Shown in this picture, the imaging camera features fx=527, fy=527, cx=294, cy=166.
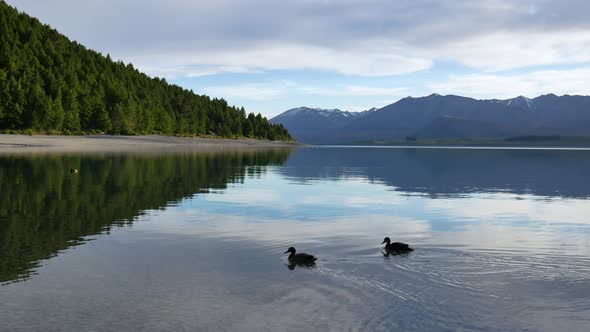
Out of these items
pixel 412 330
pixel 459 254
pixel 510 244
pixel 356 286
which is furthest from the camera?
pixel 510 244

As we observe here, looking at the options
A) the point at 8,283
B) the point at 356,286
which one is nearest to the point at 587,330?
the point at 356,286

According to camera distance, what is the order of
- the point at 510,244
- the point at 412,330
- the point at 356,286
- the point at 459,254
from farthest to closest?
the point at 510,244 → the point at 459,254 → the point at 356,286 → the point at 412,330

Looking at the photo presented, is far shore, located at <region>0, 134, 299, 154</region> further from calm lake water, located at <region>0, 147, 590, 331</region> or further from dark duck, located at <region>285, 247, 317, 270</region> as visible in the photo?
dark duck, located at <region>285, 247, 317, 270</region>

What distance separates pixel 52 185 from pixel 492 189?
34197 mm

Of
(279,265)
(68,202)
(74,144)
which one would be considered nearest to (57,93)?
(74,144)

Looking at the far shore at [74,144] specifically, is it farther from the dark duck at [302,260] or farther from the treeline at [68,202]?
the dark duck at [302,260]

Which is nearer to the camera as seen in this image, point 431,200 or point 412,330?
point 412,330

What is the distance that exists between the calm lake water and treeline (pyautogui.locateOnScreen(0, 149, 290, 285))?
12 cm

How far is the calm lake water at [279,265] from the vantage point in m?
11.2

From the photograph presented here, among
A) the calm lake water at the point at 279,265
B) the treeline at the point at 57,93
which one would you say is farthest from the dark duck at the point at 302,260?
the treeline at the point at 57,93

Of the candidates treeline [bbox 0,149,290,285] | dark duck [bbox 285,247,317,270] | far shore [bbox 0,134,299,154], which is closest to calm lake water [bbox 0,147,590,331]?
treeline [bbox 0,149,290,285]

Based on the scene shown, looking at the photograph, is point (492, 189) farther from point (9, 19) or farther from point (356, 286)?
point (9, 19)

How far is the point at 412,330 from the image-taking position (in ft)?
34.4

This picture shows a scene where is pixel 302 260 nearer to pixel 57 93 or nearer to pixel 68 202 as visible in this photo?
pixel 68 202
